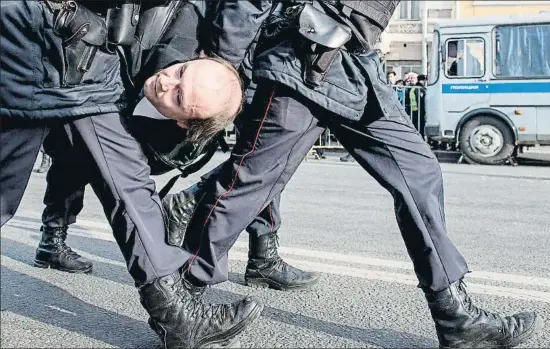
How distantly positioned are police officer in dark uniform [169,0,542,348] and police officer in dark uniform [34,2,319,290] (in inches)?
9.1

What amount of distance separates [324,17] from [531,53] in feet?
38.2

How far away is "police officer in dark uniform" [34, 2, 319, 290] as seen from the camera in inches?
115

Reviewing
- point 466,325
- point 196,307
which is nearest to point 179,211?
point 196,307

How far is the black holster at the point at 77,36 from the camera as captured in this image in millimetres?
2584

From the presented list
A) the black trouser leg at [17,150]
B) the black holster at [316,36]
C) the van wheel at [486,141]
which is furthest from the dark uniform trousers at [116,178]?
the van wheel at [486,141]

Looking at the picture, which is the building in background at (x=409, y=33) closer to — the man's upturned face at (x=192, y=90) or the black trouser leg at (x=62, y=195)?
the black trouser leg at (x=62, y=195)

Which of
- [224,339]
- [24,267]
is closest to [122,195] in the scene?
[224,339]

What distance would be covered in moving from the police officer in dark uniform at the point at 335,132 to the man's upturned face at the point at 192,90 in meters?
0.10

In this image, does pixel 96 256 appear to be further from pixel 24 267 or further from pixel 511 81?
pixel 511 81

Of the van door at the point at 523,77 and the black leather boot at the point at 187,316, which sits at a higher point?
the van door at the point at 523,77

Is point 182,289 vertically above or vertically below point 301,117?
below

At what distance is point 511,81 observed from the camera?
43.7 feet

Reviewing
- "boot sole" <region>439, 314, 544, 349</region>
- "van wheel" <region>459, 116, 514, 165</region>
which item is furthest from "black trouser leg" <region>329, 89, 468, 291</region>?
"van wheel" <region>459, 116, 514, 165</region>

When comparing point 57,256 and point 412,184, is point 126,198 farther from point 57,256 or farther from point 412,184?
point 57,256
